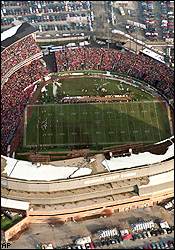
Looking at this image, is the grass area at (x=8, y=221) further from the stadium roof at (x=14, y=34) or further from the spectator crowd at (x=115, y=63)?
the spectator crowd at (x=115, y=63)

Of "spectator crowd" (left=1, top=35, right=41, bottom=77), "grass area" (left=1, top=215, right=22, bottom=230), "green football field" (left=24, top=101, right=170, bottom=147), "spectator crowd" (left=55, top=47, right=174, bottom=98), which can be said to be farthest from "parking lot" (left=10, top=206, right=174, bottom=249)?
"spectator crowd" (left=1, top=35, right=41, bottom=77)

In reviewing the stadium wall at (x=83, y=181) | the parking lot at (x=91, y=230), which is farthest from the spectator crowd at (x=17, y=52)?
the parking lot at (x=91, y=230)

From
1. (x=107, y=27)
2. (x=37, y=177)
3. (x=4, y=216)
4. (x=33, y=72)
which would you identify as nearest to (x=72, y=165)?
(x=37, y=177)

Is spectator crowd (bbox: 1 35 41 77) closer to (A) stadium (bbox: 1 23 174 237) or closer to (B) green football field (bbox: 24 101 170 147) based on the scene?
(A) stadium (bbox: 1 23 174 237)

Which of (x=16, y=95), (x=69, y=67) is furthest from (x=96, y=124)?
(x=69, y=67)

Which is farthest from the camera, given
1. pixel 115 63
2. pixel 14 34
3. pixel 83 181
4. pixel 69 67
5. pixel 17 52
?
pixel 115 63

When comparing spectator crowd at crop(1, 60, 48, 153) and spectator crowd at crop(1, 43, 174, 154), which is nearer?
spectator crowd at crop(1, 60, 48, 153)

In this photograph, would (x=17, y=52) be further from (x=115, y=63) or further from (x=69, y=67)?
(x=115, y=63)
